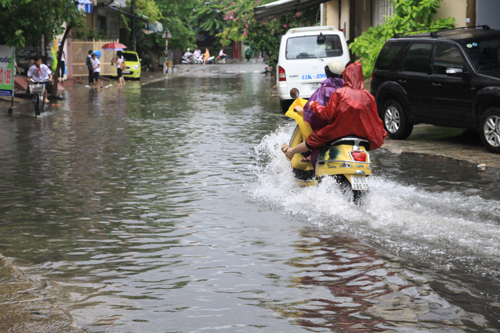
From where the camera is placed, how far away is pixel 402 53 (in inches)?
594

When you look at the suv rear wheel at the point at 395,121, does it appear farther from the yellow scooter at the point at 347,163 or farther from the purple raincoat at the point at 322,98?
the yellow scooter at the point at 347,163

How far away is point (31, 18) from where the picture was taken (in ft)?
82.5

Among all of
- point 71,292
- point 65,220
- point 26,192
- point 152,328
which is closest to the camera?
point 152,328

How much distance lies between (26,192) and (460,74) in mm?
7389

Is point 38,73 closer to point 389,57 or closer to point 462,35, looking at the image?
point 389,57

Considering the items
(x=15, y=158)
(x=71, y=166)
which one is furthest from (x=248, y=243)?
(x=15, y=158)

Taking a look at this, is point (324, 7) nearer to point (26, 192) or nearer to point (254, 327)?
point (26, 192)

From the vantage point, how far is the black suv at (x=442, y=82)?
42.8ft

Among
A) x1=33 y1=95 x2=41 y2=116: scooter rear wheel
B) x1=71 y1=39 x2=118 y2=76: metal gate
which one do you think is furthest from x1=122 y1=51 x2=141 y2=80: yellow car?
x1=33 y1=95 x2=41 y2=116: scooter rear wheel

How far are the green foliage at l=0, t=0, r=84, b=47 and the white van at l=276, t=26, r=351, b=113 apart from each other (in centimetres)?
778

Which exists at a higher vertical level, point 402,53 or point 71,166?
point 402,53

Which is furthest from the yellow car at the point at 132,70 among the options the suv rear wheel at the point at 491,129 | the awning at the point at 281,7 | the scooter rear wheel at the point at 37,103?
the suv rear wheel at the point at 491,129

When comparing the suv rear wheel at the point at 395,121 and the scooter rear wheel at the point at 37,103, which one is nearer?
the suv rear wheel at the point at 395,121

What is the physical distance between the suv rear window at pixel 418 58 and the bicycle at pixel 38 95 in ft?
33.6
